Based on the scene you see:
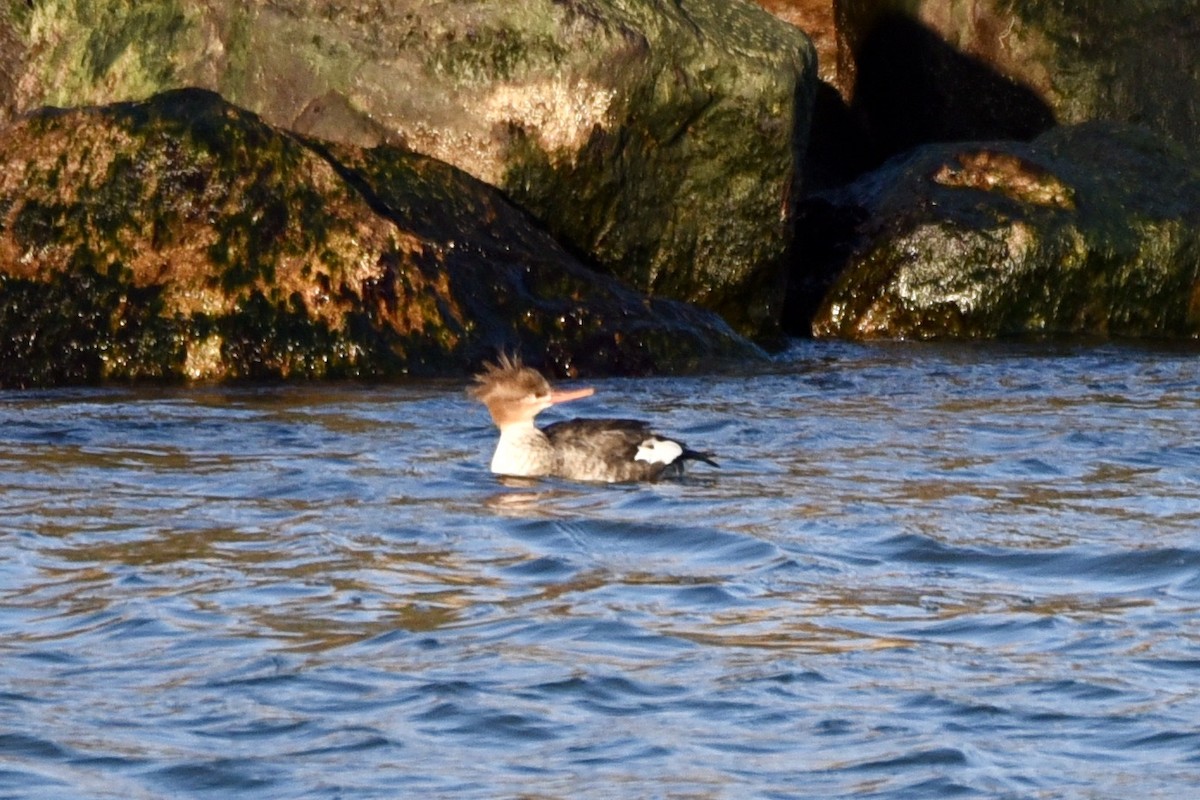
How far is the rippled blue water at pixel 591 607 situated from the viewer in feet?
14.3

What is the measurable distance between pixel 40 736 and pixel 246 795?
1.99 ft

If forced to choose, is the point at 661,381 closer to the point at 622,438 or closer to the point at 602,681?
the point at 622,438

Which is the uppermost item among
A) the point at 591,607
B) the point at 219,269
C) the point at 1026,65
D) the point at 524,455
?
the point at 1026,65

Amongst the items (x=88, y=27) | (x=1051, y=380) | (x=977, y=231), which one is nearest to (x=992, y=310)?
(x=977, y=231)

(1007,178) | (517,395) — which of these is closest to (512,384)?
(517,395)

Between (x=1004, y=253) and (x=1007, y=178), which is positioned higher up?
(x=1007, y=178)

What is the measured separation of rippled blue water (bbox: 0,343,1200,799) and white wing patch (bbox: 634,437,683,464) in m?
0.13

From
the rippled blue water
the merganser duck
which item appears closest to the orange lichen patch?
the rippled blue water

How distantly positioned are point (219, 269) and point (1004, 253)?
16.9 feet

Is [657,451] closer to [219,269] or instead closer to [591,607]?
[591,607]

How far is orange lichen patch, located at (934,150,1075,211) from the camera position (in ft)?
42.7

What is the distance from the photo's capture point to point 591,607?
5.70 m

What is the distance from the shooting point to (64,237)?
1014 centimetres

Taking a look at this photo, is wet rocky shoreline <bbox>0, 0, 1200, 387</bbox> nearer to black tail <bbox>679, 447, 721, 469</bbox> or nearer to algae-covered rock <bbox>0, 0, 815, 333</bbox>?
algae-covered rock <bbox>0, 0, 815, 333</bbox>
